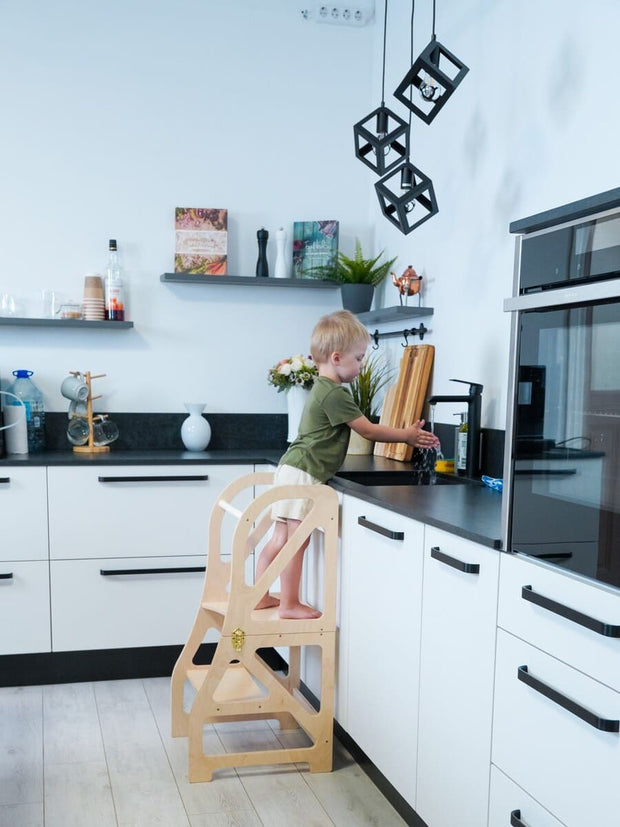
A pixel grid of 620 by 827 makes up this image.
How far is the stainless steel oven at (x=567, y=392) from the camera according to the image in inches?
56.1

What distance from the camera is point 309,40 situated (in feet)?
12.5

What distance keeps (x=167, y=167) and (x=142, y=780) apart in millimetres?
2400

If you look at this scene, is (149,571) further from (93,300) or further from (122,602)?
(93,300)

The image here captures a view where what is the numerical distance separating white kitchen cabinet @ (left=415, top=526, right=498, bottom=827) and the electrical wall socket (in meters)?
2.63

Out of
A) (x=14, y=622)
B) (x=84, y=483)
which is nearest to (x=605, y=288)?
(x=84, y=483)

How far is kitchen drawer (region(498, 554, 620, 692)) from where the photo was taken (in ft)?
4.56

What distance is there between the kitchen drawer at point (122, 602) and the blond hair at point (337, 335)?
3.68 feet

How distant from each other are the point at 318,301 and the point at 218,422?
27.5 inches

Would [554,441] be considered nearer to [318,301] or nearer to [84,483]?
[84,483]

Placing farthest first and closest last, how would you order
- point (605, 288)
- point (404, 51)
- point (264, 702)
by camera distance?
1. point (404, 51)
2. point (264, 702)
3. point (605, 288)

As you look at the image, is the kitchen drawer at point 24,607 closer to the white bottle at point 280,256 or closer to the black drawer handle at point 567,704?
the white bottle at point 280,256

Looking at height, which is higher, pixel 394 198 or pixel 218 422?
pixel 394 198

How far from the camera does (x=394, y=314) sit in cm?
323

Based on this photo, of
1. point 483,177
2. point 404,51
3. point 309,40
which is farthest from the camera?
point 309,40
